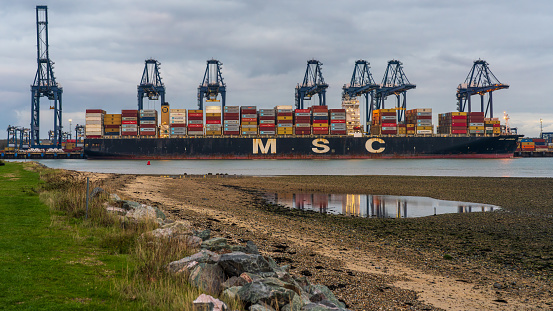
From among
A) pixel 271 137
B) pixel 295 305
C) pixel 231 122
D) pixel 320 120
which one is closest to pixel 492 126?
pixel 320 120

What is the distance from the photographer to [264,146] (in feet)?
247

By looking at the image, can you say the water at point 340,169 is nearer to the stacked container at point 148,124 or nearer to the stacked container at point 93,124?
the stacked container at point 93,124

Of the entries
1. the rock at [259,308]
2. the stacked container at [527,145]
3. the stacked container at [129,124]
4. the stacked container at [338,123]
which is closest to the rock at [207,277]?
the rock at [259,308]

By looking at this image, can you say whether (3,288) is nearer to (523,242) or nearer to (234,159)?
(523,242)

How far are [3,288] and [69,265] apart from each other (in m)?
1.03

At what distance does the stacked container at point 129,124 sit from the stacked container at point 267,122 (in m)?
26.5

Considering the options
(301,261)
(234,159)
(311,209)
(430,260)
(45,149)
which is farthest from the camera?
(45,149)

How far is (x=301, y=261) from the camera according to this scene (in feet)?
24.7

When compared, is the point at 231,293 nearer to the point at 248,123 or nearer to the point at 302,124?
the point at 302,124

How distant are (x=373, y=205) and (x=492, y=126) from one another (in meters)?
77.3

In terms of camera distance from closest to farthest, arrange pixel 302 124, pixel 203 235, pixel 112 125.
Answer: pixel 203 235, pixel 302 124, pixel 112 125

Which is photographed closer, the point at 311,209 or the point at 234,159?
the point at 311,209

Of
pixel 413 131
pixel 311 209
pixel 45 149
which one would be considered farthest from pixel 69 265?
pixel 45 149

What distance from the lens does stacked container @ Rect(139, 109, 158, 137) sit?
255ft
